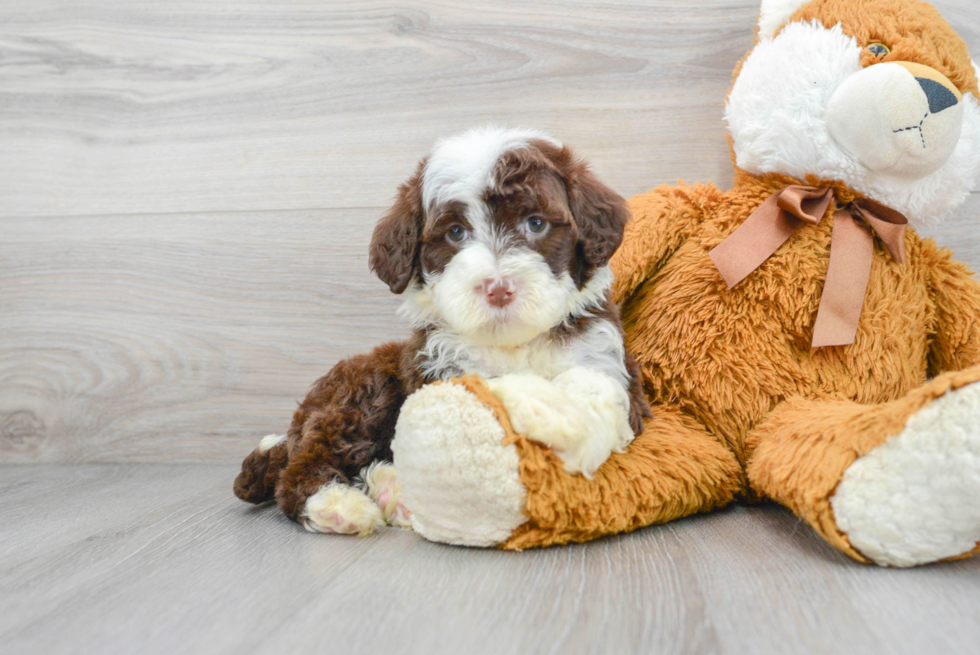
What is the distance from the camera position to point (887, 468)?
978 mm

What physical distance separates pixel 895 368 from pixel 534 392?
0.71 m

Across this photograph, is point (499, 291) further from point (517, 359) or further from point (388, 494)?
point (388, 494)

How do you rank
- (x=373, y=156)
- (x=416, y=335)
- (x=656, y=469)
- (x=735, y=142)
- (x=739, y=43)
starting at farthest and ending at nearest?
(x=373, y=156), (x=739, y=43), (x=735, y=142), (x=416, y=335), (x=656, y=469)

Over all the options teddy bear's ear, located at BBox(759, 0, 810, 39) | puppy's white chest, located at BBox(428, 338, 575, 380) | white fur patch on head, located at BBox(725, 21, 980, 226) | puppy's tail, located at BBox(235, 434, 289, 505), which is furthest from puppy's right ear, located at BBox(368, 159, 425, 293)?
teddy bear's ear, located at BBox(759, 0, 810, 39)

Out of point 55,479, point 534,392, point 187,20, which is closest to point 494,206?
point 534,392

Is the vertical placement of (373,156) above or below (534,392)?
above

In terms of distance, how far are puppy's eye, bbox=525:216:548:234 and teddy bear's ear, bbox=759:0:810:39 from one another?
26.7 inches

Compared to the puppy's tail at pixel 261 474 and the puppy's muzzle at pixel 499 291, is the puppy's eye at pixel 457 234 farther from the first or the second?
the puppy's tail at pixel 261 474

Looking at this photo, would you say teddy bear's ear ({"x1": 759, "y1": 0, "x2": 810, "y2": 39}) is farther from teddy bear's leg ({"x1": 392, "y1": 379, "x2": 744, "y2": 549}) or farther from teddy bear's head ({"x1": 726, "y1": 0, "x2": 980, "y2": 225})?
teddy bear's leg ({"x1": 392, "y1": 379, "x2": 744, "y2": 549})

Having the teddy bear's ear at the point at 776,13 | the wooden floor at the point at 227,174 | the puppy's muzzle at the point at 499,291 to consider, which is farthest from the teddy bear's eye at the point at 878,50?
the puppy's muzzle at the point at 499,291

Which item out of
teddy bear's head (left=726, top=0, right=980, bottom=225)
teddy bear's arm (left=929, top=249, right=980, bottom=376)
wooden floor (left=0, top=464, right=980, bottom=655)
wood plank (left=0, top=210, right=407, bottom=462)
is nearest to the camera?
wooden floor (left=0, top=464, right=980, bottom=655)

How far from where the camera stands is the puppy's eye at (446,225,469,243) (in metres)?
1.15

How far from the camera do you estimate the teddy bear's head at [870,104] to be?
1244 millimetres

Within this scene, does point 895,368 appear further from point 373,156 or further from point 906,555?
point 373,156
